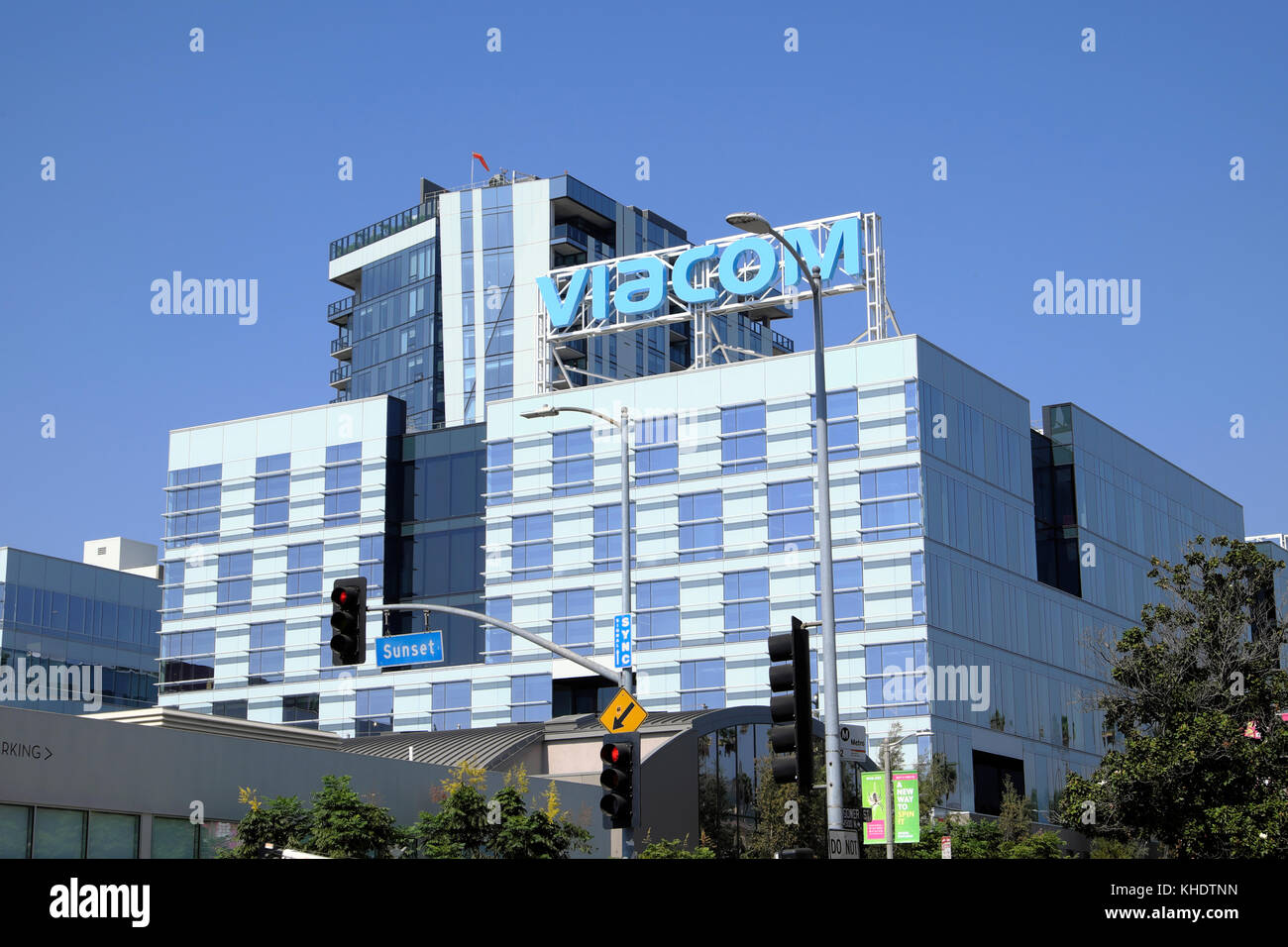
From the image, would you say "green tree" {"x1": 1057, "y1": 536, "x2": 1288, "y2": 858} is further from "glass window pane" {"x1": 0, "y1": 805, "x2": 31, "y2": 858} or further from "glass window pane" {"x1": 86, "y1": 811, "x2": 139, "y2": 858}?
"glass window pane" {"x1": 0, "y1": 805, "x2": 31, "y2": 858}

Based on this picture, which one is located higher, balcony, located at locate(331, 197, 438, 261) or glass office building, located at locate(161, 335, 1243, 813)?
balcony, located at locate(331, 197, 438, 261)

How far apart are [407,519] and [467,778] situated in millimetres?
44180

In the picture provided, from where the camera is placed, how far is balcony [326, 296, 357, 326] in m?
123

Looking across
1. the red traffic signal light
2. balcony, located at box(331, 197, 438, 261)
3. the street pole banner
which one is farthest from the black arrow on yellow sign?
balcony, located at box(331, 197, 438, 261)

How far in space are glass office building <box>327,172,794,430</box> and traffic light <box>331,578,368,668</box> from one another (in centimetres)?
7090

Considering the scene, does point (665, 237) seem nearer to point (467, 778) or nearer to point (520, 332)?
point (520, 332)

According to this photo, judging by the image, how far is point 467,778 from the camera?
4009cm

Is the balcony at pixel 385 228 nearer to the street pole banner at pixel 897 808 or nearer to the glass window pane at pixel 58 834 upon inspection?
the street pole banner at pixel 897 808

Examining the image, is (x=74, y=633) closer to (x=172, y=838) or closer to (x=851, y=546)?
(x=851, y=546)

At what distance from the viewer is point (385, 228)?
385 feet

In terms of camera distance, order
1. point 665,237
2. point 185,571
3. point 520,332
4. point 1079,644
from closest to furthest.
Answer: point 1079,644 < point 185,571 < point 520,332 < point 665,237

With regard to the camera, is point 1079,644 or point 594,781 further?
point 1079,644

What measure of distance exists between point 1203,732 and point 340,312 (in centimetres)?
9405

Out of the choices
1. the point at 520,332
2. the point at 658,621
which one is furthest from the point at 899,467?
the point at 520,332
